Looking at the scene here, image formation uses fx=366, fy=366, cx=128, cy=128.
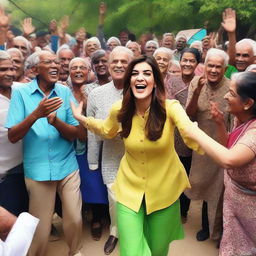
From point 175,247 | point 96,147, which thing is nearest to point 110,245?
point 175,247

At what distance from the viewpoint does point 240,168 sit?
85.1 inches

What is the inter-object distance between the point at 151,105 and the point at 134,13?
28.4ft

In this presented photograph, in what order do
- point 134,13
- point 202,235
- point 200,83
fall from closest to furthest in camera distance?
1. point 200,83
2. point 202,235
3. point 134,13

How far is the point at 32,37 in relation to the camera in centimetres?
844

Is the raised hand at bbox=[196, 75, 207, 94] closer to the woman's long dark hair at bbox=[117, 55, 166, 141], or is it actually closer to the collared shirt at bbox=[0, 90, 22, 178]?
the woman's long dark hair at bbox=[117, 55, 166, 141]

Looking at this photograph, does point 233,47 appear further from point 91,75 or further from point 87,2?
point 87,2

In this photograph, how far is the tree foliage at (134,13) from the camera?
9770mm

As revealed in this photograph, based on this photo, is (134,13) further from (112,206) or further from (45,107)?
(45,107)

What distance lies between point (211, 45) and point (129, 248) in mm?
5695

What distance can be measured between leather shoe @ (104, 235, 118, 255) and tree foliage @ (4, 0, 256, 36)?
24.5 feet

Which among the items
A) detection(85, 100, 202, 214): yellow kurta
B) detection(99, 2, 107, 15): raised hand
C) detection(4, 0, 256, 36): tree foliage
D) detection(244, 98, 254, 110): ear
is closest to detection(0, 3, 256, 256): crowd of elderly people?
detection(244, 98, 254, 110): ear

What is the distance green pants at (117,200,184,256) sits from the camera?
2.31 meters

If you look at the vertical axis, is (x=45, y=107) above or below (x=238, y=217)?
Result: above

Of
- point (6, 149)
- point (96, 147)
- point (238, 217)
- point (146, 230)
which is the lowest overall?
point (146, 230)
